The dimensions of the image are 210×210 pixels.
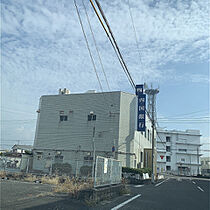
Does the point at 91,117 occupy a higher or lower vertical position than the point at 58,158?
higher

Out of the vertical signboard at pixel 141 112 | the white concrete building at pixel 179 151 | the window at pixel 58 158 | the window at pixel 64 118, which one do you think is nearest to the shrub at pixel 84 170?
the window at pixel 58 158

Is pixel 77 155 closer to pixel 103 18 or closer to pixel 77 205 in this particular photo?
pixel 77 205

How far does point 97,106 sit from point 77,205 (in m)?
21.5

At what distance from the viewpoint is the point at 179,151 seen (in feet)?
260

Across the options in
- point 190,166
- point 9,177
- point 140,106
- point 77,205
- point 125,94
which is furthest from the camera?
point 190,166

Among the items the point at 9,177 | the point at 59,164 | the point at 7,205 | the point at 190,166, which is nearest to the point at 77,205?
the point at 7,205

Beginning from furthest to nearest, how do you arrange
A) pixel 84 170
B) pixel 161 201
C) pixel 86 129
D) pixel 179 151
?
pixel 179 151
pixel 86 129
pixel 84 170
pixel 161 201

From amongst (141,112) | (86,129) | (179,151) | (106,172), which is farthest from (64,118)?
(179,151)

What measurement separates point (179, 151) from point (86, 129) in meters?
59.7

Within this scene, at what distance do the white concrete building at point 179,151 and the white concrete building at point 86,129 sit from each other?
49.5 metres

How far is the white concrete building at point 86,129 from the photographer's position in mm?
27275

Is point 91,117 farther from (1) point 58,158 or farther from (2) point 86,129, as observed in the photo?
(1) point 58,158

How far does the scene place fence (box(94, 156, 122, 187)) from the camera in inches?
358

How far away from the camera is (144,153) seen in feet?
111
